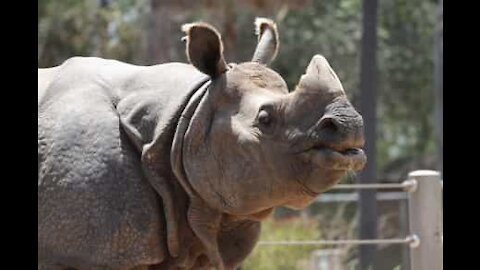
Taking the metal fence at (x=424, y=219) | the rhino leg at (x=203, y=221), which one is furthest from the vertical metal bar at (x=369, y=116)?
the rhino leg at (x=203, y=221)

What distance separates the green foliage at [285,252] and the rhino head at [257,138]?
5481mm

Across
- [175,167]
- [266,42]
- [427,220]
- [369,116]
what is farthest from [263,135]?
[369,116]

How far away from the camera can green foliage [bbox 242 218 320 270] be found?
1002cm

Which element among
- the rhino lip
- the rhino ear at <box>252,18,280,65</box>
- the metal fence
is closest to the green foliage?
the metal fence

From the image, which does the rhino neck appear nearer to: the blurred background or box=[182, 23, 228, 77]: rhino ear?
box=[182, 23, 228, 77]: rhino ear

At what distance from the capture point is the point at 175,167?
4281 mm

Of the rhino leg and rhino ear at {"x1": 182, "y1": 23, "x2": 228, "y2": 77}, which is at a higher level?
rhino ear at {"x1": 182, "y1": 23, "x2": 228, "y2": 77}

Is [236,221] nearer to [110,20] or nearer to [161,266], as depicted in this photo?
[161,266]

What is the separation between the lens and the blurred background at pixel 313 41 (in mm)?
16281

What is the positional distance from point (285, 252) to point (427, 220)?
355 centimetres
